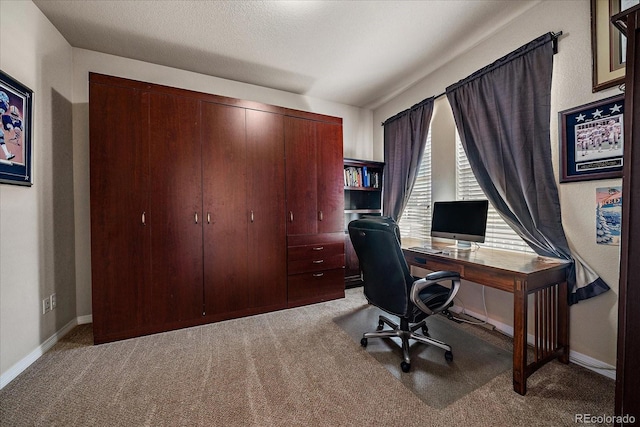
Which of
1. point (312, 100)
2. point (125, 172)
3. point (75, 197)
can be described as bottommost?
point (75, 197)

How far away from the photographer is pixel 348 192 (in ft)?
13.1

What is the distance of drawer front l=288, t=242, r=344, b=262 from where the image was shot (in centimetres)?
298

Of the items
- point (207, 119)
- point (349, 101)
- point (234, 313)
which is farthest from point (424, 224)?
Result: point (207, 119)

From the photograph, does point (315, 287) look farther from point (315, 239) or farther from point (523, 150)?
point (523, 150)

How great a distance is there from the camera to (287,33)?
2.41m

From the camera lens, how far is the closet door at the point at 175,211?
7.79 ft

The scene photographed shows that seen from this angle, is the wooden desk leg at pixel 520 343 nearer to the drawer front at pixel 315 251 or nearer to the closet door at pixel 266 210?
the drawer front at pixel 315 251

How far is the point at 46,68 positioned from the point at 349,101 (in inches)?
131

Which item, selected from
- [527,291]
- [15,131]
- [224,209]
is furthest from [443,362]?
[15,131]

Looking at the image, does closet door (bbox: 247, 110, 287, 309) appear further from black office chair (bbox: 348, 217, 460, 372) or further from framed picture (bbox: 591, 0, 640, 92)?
framed picture (bbox: 591, 0, 640, 92)

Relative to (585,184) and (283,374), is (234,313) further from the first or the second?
(585,184)

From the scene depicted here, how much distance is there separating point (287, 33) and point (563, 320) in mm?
3280

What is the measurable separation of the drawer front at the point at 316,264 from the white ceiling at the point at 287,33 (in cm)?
225

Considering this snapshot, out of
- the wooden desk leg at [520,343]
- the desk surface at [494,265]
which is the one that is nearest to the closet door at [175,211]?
the desk surface at [494,265]
